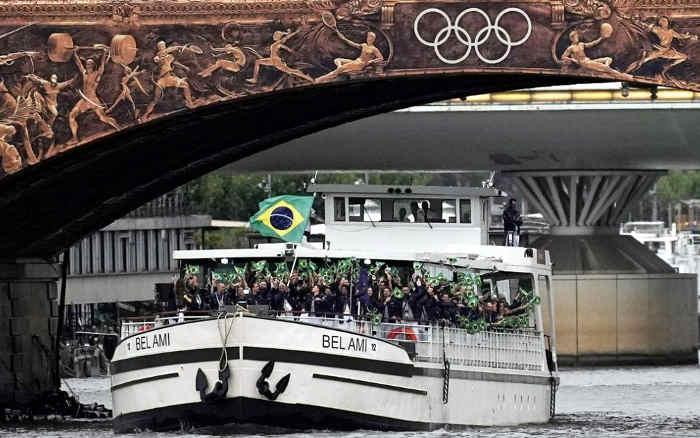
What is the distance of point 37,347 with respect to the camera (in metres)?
61.1

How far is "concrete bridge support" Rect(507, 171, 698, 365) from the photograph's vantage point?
8481 centimetres

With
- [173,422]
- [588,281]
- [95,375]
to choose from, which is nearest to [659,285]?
[588,281]

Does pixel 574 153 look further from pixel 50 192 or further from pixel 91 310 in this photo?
pixel 50 192

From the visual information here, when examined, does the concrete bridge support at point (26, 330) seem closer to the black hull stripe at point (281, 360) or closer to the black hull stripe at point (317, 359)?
the black hull stripe at point (281, 360)

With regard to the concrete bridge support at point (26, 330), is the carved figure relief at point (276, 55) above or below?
above

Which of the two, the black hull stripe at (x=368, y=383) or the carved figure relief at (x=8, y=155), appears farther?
the carved figure relief at (x=8, y=155)

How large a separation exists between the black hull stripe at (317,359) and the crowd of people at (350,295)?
1694 millimetres

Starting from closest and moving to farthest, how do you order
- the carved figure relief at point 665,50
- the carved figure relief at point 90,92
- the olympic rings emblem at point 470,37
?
the carved figure relief at point 665,50
the olympic rings emblem at point 470,37
the carved figure relief at point 90,92

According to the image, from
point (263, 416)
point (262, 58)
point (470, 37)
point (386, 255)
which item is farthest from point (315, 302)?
point (470, 37)

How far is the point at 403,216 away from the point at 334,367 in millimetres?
16040

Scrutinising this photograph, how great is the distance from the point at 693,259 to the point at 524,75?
74210mm

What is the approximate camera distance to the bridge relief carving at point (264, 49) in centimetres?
4388

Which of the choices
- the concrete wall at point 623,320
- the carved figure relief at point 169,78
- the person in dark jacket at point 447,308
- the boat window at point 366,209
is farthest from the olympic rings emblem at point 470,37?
the concrete wall at point 623,320

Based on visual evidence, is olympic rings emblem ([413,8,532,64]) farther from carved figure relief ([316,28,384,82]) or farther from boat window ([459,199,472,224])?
boat window ([459,199,472,224])
